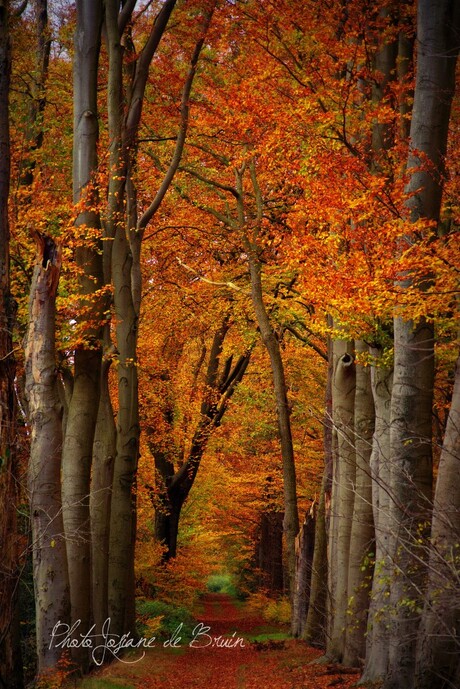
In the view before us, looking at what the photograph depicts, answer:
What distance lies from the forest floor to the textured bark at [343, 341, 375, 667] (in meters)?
0.54

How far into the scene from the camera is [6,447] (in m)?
7.57

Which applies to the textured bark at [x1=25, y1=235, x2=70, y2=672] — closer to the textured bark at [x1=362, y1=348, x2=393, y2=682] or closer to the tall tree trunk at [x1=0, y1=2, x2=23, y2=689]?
the tall tree trunk at [x1=0, y1=2, x2=23, y2=689]

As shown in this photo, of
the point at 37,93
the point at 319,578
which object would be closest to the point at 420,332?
the point at 319,578

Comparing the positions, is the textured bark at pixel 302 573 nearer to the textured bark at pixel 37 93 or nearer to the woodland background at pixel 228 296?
the woodland background at pixel 228 296

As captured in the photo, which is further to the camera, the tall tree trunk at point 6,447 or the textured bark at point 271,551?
the textured bark at point 271,551

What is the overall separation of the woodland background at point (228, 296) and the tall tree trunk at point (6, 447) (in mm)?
36

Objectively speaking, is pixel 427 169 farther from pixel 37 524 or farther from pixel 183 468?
pixel 183 468

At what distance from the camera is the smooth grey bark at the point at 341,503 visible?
12.3 meters

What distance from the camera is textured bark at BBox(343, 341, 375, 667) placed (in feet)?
36.9

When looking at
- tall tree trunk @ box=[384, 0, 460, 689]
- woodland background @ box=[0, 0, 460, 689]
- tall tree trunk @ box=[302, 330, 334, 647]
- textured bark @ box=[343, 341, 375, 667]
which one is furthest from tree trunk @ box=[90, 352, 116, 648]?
tall tree trunk @ box=[384, 0, 460, 689]

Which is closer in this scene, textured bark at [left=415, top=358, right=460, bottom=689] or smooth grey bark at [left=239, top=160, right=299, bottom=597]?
textured bark at [left=415, top=358, right=460, bottom=689]

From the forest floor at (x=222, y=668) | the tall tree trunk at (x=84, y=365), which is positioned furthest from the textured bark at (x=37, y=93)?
the forest floor at (x=222, y=668)

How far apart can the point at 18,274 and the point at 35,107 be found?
5.03 meters

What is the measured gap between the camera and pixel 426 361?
27.3 ft
